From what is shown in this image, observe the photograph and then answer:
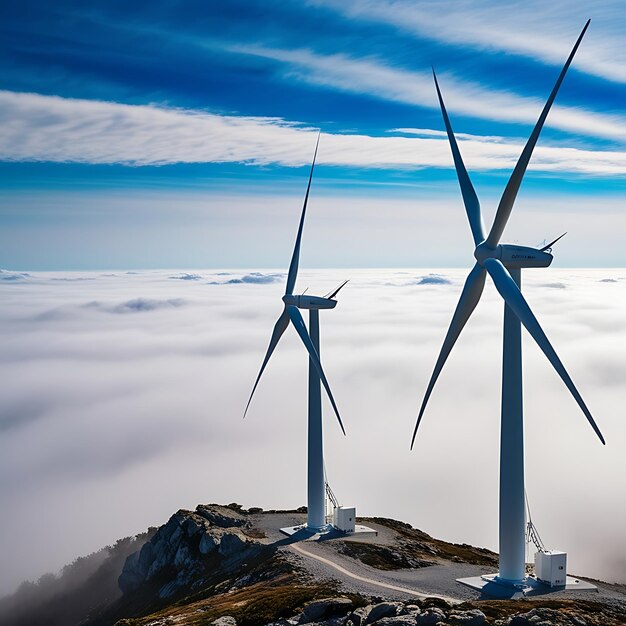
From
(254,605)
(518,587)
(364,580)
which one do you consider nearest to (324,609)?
(254,605)

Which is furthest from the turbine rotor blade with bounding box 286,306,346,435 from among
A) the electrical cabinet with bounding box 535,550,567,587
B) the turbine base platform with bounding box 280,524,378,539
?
the electrical cabinet with bounding box 535,550,567,587

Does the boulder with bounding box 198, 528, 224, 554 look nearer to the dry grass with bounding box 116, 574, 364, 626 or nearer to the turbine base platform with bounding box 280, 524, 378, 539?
the turbine base platform with bounding box 280, 524, 378, 539

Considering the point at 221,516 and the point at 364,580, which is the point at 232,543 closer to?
the point at 221,516

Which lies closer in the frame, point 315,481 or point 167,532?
point 315,481

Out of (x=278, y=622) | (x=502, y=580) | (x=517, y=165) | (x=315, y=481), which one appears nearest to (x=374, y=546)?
(x=315, y=481)

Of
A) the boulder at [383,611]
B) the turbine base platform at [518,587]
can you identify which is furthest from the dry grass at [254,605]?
the turbine base platform at [518,587]

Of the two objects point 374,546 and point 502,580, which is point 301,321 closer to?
point 374,546
